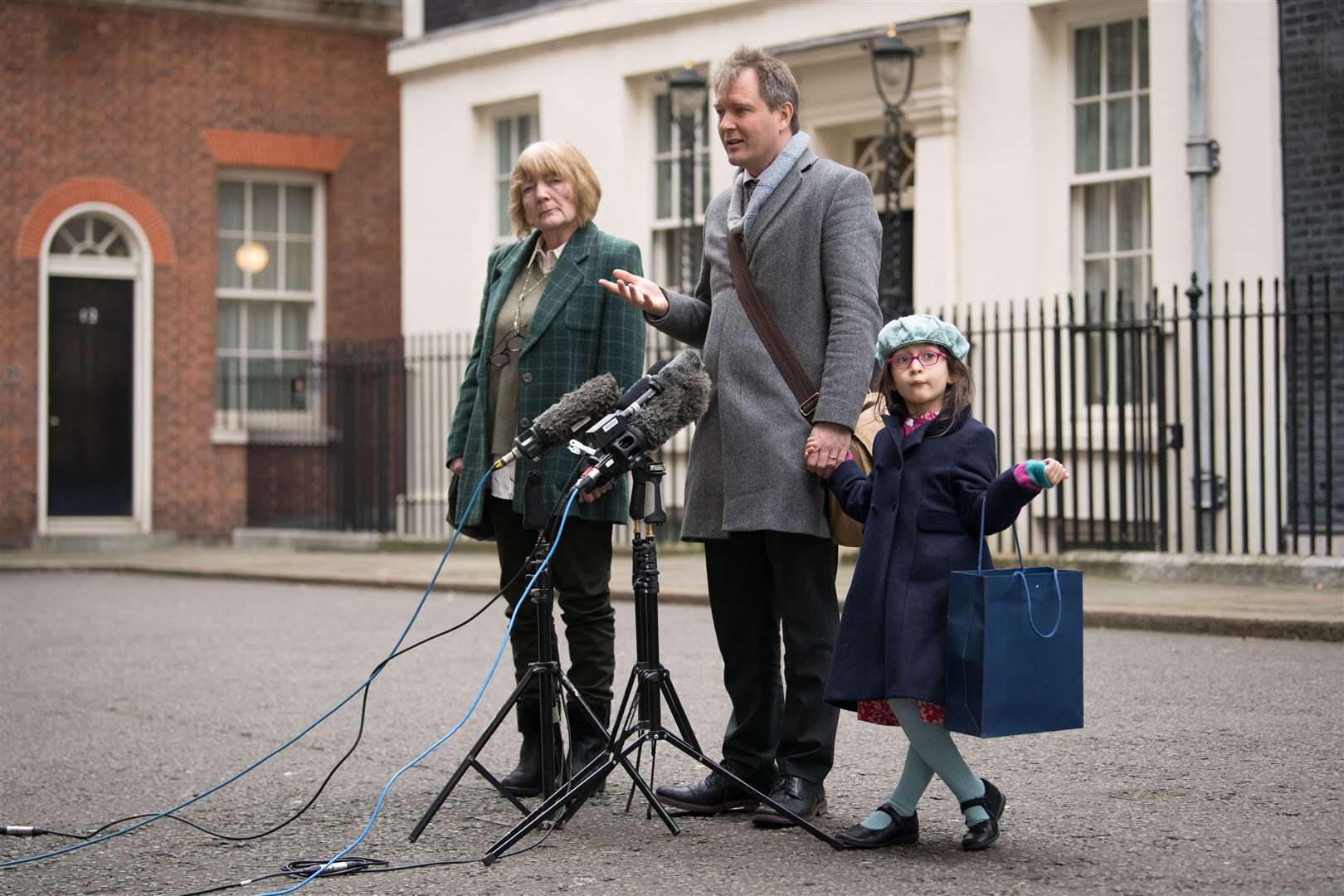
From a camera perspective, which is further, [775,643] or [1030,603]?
[775,643]

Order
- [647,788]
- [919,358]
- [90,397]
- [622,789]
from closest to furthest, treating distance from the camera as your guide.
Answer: [919,358]
[647,788]
[622,789]
[90,397]

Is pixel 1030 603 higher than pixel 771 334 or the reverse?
the reverse

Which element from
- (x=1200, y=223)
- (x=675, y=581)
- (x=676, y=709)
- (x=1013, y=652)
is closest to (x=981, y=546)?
(x=1013, y=652)

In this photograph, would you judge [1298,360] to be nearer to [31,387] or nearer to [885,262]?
[885,262]

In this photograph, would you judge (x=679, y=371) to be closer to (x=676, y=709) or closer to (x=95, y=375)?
(x=676, y=709)

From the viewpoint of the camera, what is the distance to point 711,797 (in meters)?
5.04

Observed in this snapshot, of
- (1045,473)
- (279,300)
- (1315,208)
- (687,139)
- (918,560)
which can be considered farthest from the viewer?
(279,300)

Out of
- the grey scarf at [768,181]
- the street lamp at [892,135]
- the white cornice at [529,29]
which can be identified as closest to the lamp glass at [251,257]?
the white cornice at [529,29]

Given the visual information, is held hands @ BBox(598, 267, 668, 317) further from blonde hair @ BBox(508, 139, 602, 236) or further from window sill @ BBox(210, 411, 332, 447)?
window sill @ BBox(210, 411, 332, 447)

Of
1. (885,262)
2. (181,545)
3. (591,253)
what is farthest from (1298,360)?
(181,545)

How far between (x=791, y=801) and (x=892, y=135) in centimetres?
977

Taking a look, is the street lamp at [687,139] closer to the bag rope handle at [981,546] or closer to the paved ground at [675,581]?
the paved ground at [675,581]

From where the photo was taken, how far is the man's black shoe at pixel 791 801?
4.80 metres

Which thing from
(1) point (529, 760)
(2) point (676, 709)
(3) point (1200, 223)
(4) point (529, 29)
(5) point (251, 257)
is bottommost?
(1) point (529, 760)
